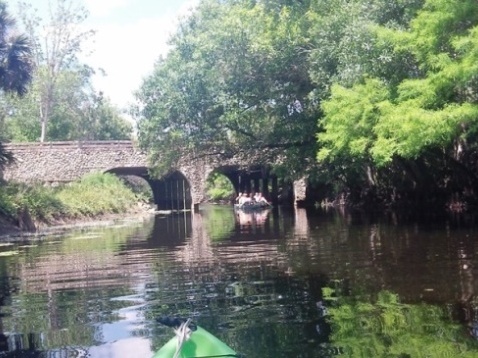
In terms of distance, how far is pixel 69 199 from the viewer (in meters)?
32.7

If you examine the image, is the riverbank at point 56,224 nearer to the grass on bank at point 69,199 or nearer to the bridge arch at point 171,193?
the grass on bank at point 69,199

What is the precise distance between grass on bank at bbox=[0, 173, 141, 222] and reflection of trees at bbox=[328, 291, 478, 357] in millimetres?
20284

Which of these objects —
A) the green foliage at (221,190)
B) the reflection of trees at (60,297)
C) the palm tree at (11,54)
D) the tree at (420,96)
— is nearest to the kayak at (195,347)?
the reflection of trees at (60,297)

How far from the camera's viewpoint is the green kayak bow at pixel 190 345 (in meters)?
3.94

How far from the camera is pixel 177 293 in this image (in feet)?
29.1

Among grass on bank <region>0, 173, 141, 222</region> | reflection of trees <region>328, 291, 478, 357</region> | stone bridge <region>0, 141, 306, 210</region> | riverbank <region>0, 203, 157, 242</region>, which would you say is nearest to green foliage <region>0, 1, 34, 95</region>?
grass on bank <region>0, 173, 141, 222</region>

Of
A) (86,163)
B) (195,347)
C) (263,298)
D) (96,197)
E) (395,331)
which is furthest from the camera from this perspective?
(86,163)

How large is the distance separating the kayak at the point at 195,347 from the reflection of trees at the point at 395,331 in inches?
67.0

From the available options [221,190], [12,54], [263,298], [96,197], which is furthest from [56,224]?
[221,190]

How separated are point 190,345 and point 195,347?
0.03m

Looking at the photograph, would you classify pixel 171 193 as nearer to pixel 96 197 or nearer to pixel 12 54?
pixel 96 197

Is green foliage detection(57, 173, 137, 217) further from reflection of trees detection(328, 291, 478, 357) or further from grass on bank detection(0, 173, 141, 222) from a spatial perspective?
reflection of trees detection(328, 291, 478, 357)

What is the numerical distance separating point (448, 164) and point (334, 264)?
14.7 meters

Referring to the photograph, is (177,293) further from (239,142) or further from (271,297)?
(239,142)
